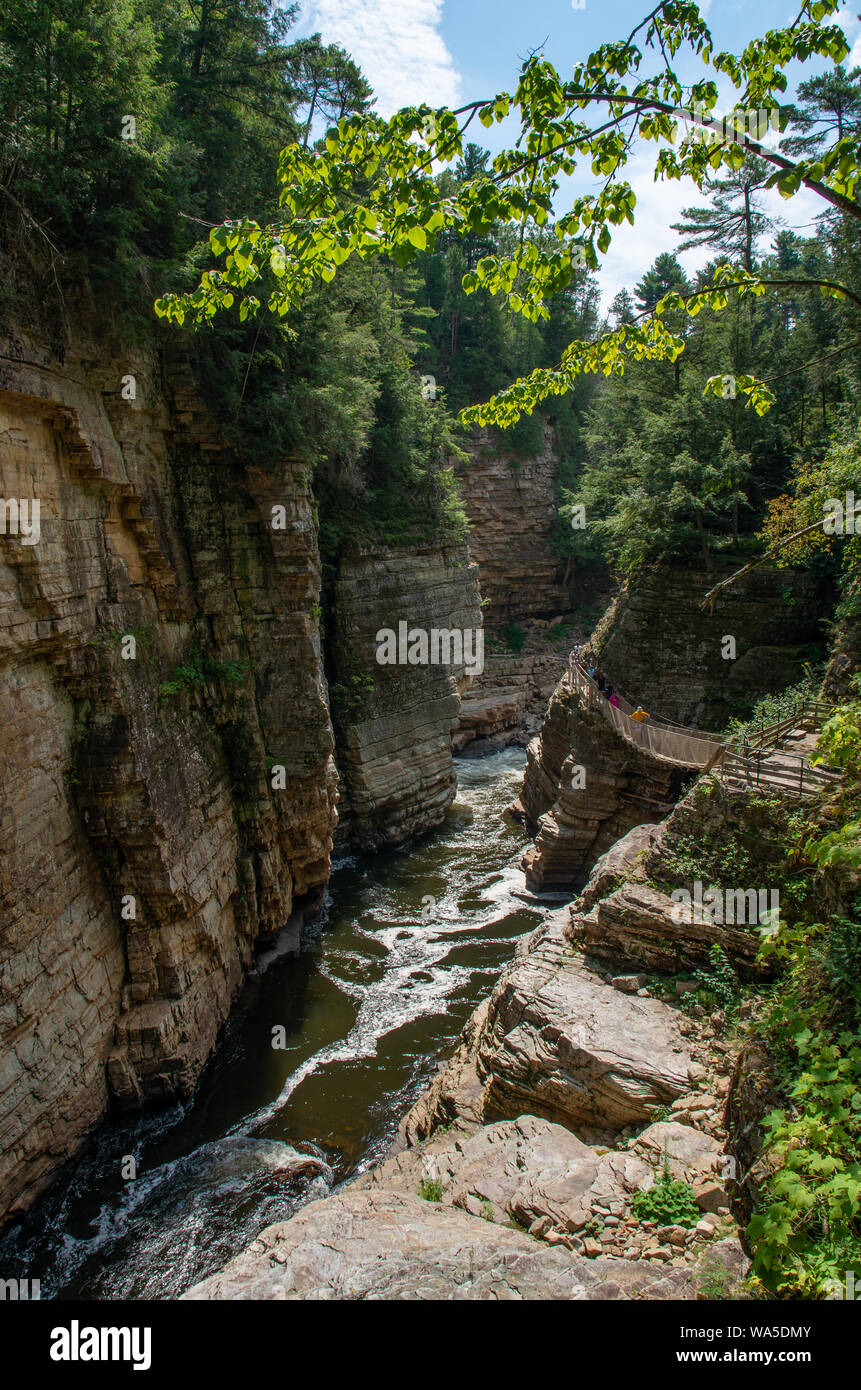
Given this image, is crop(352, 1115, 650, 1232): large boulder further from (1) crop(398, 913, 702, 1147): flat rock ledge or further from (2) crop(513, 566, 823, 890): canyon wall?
(2) crop(513, 566, 823, 890): canyon wall

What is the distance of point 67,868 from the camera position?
889 cm

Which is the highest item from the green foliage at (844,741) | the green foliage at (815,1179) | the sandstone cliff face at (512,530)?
the sandstone cliff face at (512,530)

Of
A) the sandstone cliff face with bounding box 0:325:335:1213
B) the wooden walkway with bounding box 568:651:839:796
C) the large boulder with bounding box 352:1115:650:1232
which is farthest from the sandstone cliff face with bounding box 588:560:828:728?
the large boulder with bounding box 352:1115:650:1232

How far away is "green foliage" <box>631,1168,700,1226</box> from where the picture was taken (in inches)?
197

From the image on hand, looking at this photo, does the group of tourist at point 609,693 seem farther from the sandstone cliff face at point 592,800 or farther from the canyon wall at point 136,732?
the canyon wall at point 136,732

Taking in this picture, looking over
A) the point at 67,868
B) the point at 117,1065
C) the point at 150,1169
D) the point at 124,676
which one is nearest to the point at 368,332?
the point at 124,676

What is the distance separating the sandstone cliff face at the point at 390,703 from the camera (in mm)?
18141

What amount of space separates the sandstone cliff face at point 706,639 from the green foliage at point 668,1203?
564 inches

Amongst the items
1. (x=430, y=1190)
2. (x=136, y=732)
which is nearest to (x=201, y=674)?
(x=136, y=732)

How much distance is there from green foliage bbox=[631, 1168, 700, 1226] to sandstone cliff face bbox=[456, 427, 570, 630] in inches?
1201

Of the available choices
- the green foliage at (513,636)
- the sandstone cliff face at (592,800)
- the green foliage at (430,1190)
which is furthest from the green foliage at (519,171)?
the green foliage at (513,636)

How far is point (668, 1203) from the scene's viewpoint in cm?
512

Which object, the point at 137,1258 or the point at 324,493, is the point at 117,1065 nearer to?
the point at 137,1258

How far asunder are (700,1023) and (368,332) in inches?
643
